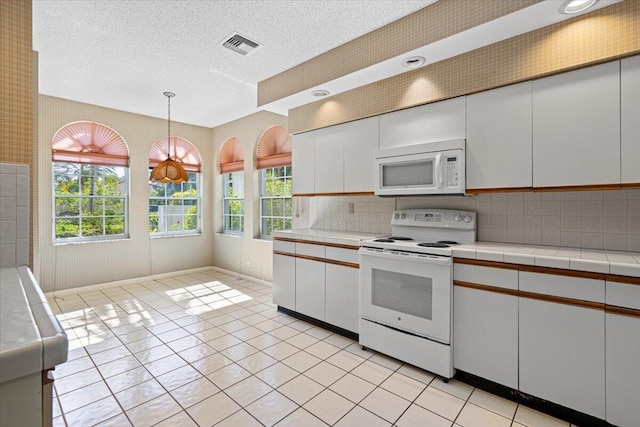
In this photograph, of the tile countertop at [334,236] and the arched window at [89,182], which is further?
the arched window at [89,182]

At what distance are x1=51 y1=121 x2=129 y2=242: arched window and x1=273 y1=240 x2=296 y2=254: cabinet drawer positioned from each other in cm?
303

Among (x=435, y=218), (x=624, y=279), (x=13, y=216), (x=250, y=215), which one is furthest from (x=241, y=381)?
(x=250, y=215)

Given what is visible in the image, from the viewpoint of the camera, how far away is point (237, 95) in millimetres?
4359

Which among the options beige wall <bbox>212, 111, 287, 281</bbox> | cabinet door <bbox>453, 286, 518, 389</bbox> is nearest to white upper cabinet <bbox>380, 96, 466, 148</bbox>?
cabinet door <bbox>453, 286, 518, 389</bbox>

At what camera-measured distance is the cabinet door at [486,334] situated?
7.05ft

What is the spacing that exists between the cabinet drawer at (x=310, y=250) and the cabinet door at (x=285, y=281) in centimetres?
16

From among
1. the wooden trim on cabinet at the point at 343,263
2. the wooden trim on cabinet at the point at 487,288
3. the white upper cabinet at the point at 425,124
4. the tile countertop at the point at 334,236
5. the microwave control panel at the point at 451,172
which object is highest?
the white upper cabinet at the point at 425,124

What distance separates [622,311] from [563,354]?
41 cm

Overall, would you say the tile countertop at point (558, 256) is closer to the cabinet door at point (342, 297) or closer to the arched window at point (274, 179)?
the cabinet door at point (342, 297)

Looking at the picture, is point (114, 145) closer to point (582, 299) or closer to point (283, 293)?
point (283, 293)

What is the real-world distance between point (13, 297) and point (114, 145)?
4.63m

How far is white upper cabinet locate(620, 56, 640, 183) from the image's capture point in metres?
1.94

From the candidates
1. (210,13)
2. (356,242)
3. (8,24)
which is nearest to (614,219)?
(356,242)

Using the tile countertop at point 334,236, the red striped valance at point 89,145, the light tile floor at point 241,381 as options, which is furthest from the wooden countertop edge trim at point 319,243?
the red striped valance at point 89,145
